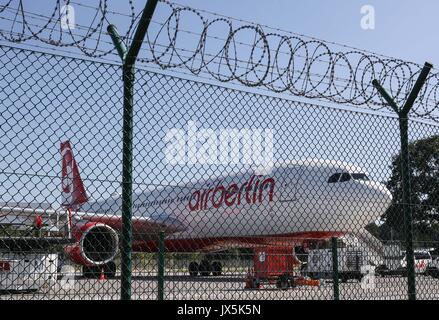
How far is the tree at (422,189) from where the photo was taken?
6184 millimetres

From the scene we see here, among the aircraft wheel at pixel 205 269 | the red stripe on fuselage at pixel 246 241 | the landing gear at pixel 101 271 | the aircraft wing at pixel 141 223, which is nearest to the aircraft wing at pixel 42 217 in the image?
the aircraft wing at pixel 141 223

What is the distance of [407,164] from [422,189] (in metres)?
0.91

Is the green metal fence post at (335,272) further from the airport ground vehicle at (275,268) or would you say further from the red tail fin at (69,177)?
the red tail fin at (69,177)

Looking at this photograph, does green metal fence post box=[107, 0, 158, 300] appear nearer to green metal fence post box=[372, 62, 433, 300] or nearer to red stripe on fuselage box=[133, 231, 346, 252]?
green metal fence post box=[372, 62, 433, 300]

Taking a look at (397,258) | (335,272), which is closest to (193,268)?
(335,272)

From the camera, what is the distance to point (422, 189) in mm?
6363

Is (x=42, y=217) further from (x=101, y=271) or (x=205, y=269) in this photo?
(x=205, y=269)

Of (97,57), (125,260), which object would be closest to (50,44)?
(97,57)

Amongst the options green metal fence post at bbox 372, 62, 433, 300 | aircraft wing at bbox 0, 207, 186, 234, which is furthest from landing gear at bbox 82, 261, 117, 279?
green metal fence post at bbox 372, 62, 433, 300

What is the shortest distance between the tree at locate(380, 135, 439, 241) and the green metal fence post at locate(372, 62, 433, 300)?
0.40 m

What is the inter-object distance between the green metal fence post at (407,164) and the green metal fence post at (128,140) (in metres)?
2.55

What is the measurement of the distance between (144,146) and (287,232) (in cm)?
1103
